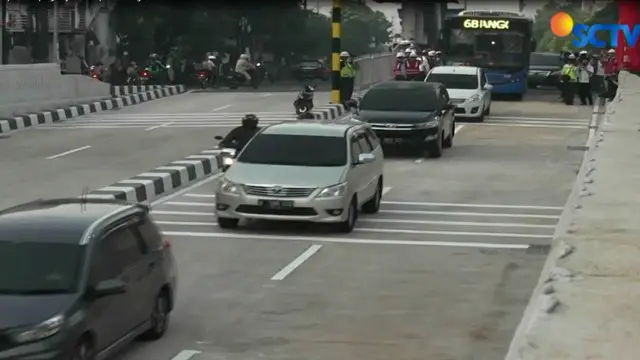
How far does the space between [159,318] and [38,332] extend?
2.49 meters

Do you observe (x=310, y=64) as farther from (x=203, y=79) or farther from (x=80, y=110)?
(x=80, y=110)

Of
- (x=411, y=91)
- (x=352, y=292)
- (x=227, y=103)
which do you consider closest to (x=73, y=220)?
(x=352, y=292)

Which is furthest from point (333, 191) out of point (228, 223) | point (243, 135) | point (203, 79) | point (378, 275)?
point (203, 79)

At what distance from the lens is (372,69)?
54031 mm

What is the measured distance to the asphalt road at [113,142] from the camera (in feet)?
81.0

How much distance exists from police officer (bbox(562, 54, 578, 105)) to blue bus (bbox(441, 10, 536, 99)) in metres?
1.81

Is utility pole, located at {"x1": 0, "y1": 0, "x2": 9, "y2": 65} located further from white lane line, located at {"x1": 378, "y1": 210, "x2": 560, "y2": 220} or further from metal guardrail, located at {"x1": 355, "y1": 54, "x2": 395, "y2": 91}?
white lane line, located at {"x1": 378, "y1": 210, "x2": 560, "y2": 220}

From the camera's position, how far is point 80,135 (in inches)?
1345

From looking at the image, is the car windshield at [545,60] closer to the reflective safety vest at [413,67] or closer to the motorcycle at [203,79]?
the reflective safety vest at [413,67]

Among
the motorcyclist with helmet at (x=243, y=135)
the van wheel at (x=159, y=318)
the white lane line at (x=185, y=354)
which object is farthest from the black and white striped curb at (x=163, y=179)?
the white lane line at (x=185, y=354)

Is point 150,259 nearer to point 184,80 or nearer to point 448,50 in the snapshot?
point 448,50

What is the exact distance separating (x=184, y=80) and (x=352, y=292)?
45.4 m

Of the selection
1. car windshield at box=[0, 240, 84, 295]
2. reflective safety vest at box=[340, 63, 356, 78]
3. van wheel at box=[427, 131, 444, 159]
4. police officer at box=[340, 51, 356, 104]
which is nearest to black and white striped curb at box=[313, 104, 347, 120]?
police officer at box=[340, 51, 356, 104]

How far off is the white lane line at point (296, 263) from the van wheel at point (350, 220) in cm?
110
